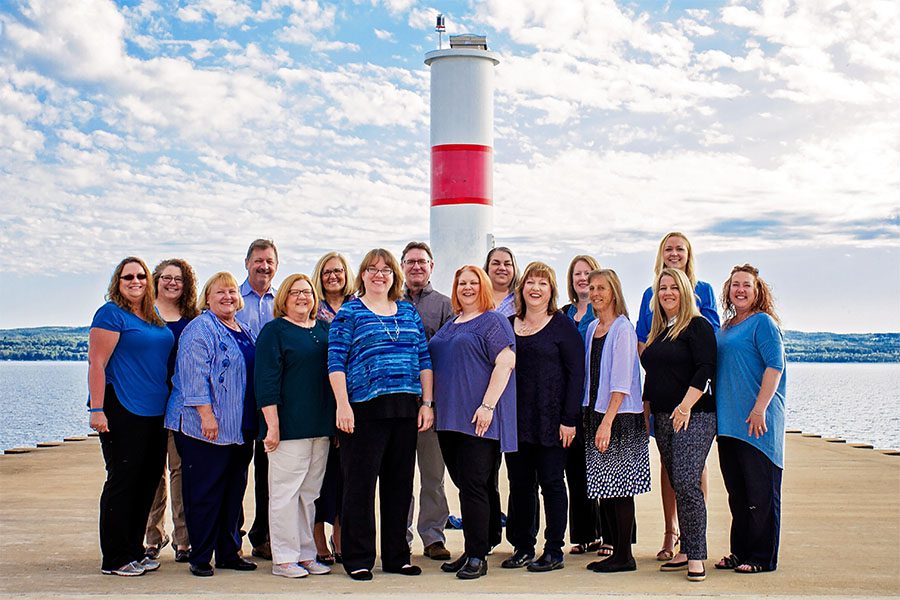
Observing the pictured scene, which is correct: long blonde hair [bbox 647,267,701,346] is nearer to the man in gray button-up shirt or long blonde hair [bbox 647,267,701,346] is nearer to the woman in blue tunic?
the woman in blue tunic

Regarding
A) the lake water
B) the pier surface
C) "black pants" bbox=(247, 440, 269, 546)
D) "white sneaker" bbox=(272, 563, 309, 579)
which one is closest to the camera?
the pier surface

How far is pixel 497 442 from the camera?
488 cm

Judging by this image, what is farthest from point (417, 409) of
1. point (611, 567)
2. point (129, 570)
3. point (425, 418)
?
point (129, 570)

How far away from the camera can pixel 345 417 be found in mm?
4695

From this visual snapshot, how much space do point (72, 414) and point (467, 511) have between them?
28.0 meters

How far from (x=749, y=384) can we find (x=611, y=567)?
1.11 metres

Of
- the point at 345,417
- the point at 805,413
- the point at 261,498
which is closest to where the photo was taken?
the point at 345,417

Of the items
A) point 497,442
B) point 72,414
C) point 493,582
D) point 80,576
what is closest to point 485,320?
point 497,442

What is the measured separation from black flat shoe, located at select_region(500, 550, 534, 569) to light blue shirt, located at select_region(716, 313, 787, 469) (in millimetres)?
1131

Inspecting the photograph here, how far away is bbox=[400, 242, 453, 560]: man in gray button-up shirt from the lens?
5.37 m

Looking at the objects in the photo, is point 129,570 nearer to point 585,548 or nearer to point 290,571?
point 290,571

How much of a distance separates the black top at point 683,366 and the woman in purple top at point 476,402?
70cm

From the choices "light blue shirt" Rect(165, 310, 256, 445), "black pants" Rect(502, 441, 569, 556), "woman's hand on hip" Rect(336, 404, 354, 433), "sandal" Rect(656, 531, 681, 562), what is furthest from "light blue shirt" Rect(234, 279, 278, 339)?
"sandal" Rect(656, 531, 681, 562)

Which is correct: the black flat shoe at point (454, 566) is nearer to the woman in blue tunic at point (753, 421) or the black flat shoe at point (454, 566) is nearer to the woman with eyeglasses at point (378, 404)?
the woman with eyeglasses at point (378, 404)
